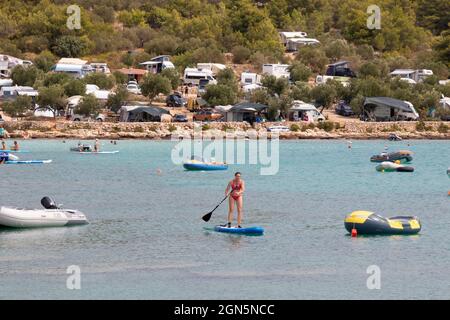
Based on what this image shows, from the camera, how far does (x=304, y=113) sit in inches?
4055

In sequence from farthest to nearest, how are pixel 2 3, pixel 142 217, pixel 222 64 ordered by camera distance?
pixel 2 3
pixel 222 64
pixel 142 217

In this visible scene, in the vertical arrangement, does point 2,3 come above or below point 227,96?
above

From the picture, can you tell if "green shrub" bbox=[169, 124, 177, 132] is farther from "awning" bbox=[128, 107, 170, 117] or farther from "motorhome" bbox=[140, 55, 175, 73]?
"motorhome" bbox=[140, 55, 175, 73]

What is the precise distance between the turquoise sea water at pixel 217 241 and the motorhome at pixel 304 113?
115 ft

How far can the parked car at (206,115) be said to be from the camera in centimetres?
10012

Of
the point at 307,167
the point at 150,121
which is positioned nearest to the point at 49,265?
the point at 307,167

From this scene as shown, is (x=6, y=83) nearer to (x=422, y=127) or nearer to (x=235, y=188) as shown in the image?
(x=422, y=127)

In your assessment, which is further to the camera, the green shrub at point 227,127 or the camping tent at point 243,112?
the camping tent at point 243,112

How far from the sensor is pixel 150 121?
9988 cm

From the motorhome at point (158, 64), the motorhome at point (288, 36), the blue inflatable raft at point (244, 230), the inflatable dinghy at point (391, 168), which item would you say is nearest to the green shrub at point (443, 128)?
the motorhome at point (158, 64)

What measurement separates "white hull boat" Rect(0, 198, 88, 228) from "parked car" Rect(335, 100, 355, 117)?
6720 centimetres

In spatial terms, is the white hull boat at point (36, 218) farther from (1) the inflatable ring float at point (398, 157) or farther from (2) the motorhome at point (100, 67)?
(2) the motorhome at point (100, 67)
